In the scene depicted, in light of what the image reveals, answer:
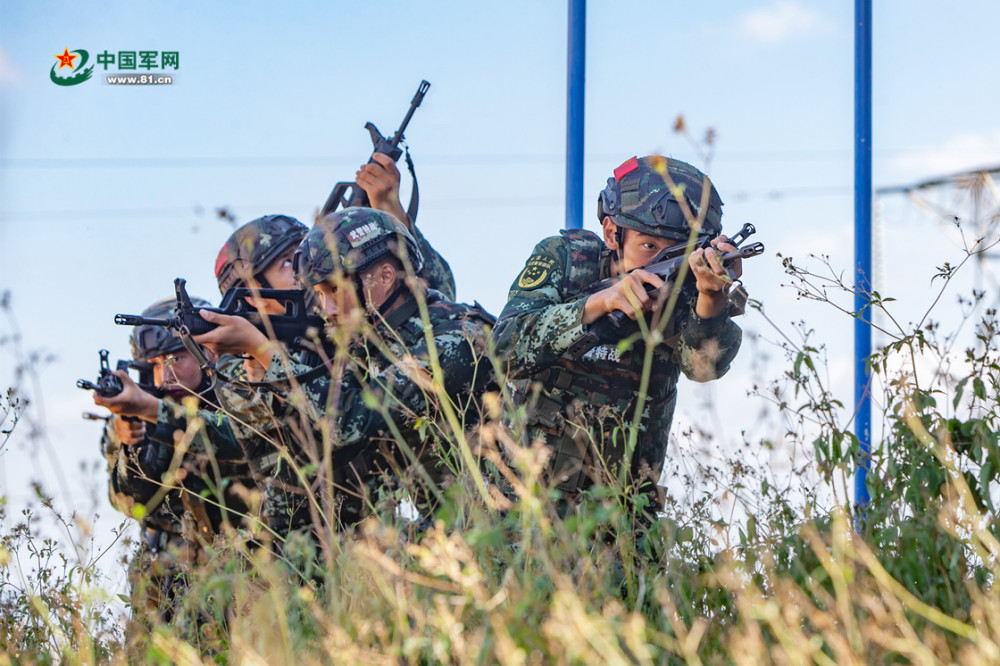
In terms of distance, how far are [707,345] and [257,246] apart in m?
2.74

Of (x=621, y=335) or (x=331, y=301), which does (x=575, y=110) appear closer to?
(x=331, y=301)

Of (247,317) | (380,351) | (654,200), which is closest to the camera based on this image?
(654,200)

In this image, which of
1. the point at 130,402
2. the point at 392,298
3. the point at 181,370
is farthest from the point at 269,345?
the point at 181,370

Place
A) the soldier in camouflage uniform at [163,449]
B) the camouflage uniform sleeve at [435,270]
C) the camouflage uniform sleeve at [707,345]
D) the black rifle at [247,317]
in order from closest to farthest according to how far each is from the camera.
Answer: the camouflage uniform sleeve at [707,345] < the black rifle at [247,317] < the soldier in camouflage uniform at [163,449] < the camouflage uniform sleeve at [435,270]

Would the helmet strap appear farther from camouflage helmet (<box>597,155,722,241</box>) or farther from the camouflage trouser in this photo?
the camouflage trouser

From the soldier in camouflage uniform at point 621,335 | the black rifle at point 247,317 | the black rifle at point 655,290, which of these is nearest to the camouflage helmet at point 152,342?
the black rifle at point 247,317

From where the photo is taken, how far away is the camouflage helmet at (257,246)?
5.83 metres

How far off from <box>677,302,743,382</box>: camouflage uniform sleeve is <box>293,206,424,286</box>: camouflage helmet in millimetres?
→ 1321

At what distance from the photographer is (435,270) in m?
5.80

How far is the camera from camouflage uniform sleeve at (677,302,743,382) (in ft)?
13.3

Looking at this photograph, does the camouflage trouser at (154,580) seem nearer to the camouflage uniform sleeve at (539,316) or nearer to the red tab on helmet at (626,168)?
the camouflage uniform sleeve at (539,316)

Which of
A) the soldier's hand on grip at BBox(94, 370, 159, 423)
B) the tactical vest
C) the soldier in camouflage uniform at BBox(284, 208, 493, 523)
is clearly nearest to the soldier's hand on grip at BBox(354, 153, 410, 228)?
the soldier in camouflage uniform at BBox(284, 208, 493, 523)

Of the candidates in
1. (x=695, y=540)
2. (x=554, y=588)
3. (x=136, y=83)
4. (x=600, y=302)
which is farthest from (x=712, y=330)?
(x=136, y=83)

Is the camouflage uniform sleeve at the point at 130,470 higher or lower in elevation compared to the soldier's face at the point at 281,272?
lower
